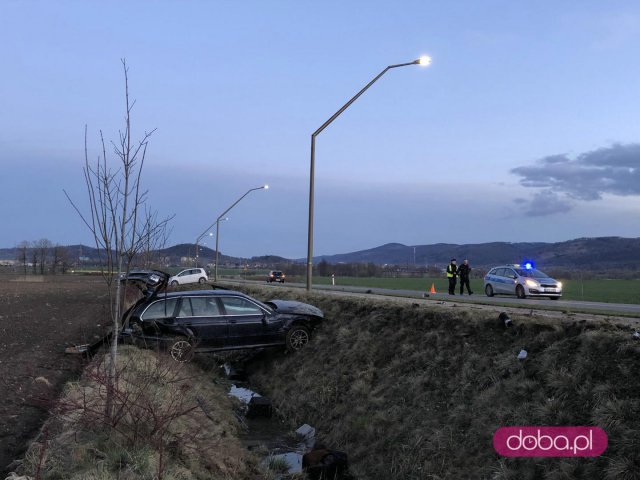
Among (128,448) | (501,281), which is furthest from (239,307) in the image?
(501,281)

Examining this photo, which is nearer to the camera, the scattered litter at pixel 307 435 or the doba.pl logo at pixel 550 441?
the doba.pl logo at pixel 550 441

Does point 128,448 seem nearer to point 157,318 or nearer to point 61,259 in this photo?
point 157,318

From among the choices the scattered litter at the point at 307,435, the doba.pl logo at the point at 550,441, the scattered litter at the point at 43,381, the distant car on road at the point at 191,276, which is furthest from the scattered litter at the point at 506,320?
the distant car on road at the point at 191,276

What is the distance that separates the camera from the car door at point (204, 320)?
12203 millimetres

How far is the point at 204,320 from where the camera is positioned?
1237cm

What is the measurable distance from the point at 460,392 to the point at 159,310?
263 inches

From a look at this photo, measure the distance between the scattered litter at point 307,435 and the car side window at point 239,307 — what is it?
3326mm

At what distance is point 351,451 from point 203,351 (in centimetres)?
481

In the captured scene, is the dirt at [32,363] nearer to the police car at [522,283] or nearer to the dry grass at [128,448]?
the dry grass at [128,448]

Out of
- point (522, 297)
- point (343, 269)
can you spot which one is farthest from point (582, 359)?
point (343, 269)

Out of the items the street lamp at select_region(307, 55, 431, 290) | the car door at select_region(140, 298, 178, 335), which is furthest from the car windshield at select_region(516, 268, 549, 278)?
the car door at select_region(140, 298, 178, 335)

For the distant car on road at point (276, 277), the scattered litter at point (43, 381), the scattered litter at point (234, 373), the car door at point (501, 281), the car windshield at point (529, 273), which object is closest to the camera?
the scattered litter at point (43, 381)

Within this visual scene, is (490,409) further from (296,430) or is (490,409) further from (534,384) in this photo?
(296,430)

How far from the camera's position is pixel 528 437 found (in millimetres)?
6469
